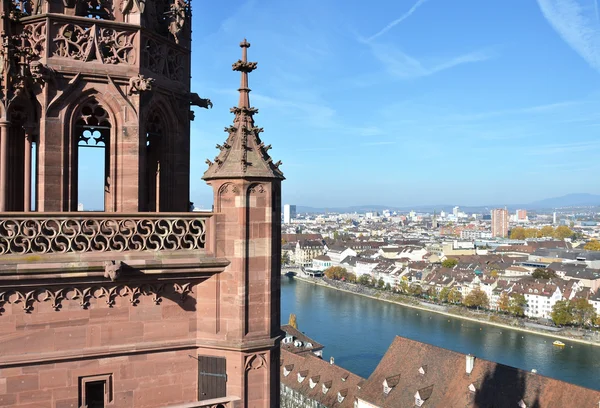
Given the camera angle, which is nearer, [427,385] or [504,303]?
[427,385]

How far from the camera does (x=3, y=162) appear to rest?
8.33 m

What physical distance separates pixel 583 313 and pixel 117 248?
3697 inches

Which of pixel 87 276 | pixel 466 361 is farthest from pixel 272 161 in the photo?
pixel 466 361

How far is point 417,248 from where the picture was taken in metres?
183

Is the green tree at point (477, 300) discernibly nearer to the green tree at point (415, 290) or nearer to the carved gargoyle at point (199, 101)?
the green tree at point (415, 290)

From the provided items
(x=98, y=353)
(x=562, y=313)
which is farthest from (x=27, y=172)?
(x=562, y=313)

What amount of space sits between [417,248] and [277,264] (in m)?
179

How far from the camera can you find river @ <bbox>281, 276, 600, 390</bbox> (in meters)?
64.7

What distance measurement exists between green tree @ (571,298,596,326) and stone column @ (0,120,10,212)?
93138 mm

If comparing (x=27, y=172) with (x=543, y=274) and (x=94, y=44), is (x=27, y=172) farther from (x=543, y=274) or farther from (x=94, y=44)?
(x=543, y=274)

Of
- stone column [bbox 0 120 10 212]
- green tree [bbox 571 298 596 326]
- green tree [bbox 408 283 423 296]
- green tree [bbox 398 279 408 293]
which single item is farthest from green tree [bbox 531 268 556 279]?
stone column [bbox 0 120 10 212]

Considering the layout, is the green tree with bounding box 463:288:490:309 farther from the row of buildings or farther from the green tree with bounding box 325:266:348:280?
the row of buildings

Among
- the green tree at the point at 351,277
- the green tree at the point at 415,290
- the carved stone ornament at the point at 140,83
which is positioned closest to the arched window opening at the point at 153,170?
the carved stone ornament at the point at 140,83

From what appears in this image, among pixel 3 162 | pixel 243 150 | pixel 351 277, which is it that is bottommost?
pixel 351 277
